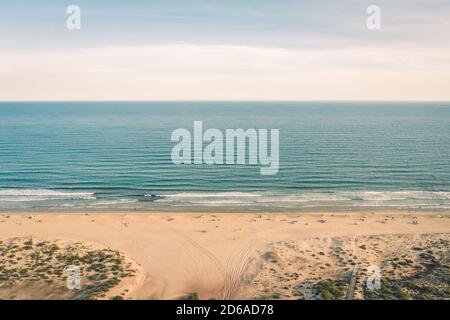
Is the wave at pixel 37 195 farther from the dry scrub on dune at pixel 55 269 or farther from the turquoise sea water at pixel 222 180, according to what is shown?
the dry scrub on dune at pixel 55 269

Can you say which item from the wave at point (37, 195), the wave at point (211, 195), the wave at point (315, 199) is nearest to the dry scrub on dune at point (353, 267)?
the wave at point (315, 199)

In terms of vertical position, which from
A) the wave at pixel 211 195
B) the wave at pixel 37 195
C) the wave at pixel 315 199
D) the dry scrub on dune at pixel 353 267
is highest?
the wave at pixel 37 195

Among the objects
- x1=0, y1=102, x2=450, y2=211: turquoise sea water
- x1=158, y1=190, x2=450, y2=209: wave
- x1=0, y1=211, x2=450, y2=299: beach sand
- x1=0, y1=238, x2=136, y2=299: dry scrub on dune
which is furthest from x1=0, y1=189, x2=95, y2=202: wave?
x1=0, y1=238, x2=136, y2=299: dry scrub on dune

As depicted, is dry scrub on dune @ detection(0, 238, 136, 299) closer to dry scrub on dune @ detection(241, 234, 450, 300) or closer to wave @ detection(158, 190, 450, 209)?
dry scrub on dune @ detection(241, 234, 450, 300)

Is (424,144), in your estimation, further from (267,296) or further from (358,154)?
(267,296)

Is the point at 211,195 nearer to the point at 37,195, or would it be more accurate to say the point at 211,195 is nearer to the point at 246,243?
the point at 246,243
